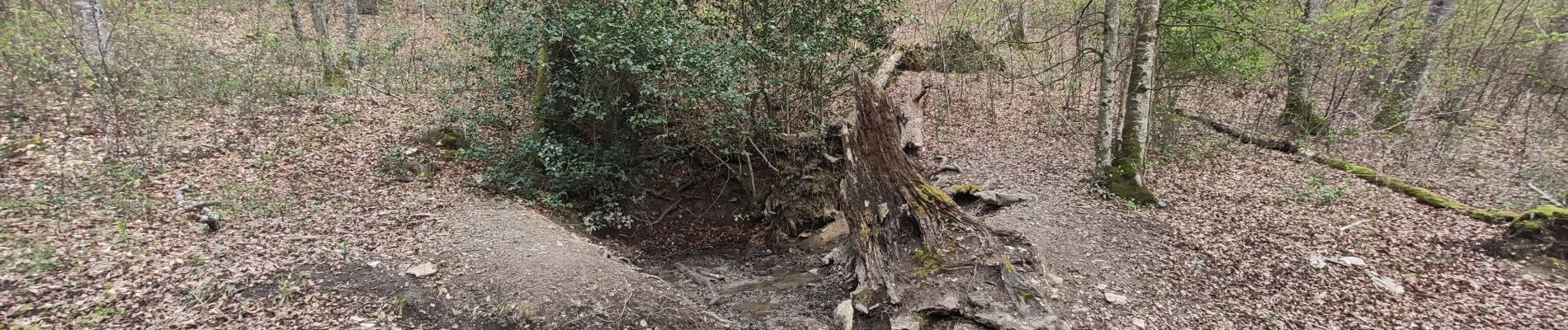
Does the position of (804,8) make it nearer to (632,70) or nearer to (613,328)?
(632,70)

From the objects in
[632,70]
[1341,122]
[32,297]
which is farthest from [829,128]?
[1341,122]

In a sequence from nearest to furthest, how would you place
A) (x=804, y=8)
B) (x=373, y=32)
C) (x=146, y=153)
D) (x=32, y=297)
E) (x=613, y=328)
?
(x=32, y=297), (x=613, y=328), (x=146, y=153), (x=804, y=8), (x=373, y=32)

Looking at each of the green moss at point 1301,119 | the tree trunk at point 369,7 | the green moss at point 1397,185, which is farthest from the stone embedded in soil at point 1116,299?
the tree trunk at point 369,7

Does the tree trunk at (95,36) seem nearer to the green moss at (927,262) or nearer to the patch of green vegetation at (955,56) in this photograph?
the green moss at (927,262)

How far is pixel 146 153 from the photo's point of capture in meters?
7.22

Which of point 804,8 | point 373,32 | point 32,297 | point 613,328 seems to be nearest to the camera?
point 32,297

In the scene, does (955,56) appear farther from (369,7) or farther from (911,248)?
(369,7)

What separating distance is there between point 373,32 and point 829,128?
12.7 m

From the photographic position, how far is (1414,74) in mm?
11219

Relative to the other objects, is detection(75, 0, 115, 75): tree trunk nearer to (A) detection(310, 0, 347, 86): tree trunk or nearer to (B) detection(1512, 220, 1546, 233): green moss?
(A) detection(310, 0, 347, 86): tree trunk

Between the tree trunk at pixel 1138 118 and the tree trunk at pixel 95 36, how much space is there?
1369 centimetres

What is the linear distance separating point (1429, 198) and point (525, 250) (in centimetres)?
1082

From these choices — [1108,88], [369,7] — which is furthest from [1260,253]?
[369,7]

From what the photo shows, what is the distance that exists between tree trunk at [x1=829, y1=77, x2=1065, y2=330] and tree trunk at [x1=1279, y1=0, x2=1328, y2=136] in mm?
7564
